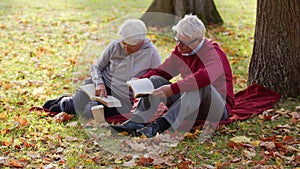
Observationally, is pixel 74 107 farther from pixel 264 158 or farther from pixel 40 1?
pixel 40 1

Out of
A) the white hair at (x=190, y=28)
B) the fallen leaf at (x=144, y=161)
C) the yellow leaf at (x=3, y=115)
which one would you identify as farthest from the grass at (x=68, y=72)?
the white hair at (x=190, y=28)

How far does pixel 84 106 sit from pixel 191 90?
49.9 inches

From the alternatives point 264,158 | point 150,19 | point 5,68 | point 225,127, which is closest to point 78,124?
point 225,127

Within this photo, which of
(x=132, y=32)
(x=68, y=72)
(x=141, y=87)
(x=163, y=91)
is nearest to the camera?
(x=163, y=91)

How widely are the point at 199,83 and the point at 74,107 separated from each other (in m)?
1.39

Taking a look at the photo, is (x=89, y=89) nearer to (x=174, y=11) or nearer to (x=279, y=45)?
(x=279, y=45)

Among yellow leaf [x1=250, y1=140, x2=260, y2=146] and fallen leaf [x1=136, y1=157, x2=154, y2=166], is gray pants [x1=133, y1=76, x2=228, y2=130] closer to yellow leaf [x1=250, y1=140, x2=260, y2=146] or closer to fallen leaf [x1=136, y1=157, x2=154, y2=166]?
yellow leaf [x1=250, y1=140, x2=260, y2=146]

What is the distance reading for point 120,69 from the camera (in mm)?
5258

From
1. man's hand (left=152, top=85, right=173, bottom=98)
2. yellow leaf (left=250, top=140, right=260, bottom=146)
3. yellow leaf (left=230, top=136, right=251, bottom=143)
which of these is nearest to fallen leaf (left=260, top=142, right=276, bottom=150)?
yellow leaf (left=250, top=140, right=260, bottom=146)

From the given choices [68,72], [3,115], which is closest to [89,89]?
[3,115]

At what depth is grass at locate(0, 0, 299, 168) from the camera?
13.6 feet

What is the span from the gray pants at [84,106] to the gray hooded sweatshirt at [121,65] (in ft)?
0.40

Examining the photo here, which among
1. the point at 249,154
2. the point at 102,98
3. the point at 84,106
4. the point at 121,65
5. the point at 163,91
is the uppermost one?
the point at 121,65

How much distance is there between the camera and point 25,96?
567 cm
